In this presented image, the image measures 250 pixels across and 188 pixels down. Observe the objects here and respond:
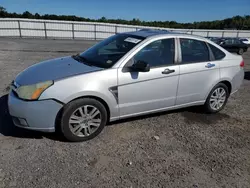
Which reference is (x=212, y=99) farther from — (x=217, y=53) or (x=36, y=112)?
(x=36, y=112)

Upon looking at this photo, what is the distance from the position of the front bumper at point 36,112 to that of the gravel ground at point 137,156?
31 centimetres

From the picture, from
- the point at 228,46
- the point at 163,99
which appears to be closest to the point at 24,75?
the point at 163,99

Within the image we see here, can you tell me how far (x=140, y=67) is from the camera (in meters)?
3.28

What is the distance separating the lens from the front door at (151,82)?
3365 millimetres

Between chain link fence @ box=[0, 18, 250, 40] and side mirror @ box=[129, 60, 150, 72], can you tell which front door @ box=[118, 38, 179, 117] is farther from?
chain link fence @ box=[0, 18, 250, 40]

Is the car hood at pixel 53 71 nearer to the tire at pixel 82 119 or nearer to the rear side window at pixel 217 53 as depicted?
the tire at pixel 82 119

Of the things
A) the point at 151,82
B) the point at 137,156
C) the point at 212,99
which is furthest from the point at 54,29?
the point at 137,156

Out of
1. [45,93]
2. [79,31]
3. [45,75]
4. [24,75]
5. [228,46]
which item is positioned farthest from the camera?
[79,31]

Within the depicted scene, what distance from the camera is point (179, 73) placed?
3.76 meters

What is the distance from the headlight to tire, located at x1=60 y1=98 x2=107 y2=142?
39 centimetres

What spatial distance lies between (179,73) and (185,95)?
48 centimetres

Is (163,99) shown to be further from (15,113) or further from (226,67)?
(15,113)

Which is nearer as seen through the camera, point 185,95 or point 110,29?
point 185,95

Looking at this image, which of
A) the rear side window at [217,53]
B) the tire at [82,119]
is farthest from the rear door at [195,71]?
the tire at [82,119]
